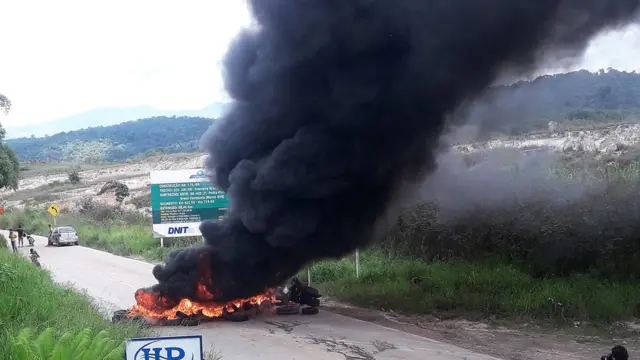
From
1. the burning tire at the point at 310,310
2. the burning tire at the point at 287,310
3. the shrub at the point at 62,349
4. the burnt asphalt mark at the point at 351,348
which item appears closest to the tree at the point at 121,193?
the burning tire at the point at 287,310

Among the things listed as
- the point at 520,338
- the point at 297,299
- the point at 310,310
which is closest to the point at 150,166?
the point at 297,299

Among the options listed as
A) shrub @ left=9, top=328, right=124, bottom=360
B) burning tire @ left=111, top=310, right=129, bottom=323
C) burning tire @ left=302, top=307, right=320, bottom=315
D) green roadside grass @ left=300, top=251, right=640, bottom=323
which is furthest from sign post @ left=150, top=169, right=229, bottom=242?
shrub @ left=9, top=328, right=124, bottom=360

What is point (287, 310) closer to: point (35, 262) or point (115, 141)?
point (35, 262)

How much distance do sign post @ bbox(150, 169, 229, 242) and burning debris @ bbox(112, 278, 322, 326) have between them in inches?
457

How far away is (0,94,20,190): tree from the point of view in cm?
2659

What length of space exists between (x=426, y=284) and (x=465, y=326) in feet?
8.52

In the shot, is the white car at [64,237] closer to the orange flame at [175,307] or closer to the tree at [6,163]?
the tree at [6,163]

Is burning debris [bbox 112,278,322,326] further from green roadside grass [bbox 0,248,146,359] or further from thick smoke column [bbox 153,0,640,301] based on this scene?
green roadside grass [bbox 0,248,146,359]

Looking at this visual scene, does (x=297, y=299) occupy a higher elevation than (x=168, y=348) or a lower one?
lower

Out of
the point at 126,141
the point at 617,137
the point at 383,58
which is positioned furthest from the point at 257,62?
the point at 126,141

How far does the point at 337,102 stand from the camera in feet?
38.4

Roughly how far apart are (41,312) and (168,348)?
492cm

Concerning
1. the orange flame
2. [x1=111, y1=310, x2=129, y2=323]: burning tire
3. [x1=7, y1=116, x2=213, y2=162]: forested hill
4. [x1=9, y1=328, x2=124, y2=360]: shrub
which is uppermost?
[x1=7, y1=116, x2=213, y2=162]: forested hill

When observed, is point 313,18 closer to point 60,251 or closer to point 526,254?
point 526,254
